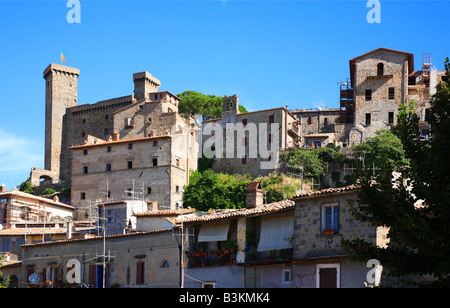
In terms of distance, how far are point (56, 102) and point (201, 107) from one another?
24.1 meters

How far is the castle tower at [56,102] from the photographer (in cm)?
9362

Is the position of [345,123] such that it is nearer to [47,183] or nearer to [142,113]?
[142,113]

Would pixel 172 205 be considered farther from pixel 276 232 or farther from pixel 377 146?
pixel 276 232

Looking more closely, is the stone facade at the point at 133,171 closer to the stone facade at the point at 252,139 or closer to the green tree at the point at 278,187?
the stone facade at the point at 252,139

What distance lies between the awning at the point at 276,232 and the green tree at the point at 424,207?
486 inches

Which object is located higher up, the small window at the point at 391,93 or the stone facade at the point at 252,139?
the small window at the point at 391,93

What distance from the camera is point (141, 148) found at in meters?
66.7

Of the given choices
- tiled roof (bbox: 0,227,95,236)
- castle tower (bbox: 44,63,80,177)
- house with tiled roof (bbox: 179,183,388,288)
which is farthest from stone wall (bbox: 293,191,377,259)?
castle tower (bbox: 44,63,80,177)

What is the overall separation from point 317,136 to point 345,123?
13.1 feet

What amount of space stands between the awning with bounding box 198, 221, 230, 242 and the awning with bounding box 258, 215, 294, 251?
215cm

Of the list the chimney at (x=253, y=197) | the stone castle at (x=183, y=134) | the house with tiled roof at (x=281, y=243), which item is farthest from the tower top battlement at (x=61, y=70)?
the chimney at (x=253, y=197)

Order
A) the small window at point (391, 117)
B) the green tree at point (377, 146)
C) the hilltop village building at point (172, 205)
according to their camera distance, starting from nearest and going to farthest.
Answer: the hilltop village building at point (172, 205)
the green tree at point (377, 146)
the small window at point (391, 117)

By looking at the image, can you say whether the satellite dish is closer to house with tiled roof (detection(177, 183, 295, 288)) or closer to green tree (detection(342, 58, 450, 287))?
house with tiled roof (detection(177, 183, 295, 288))
